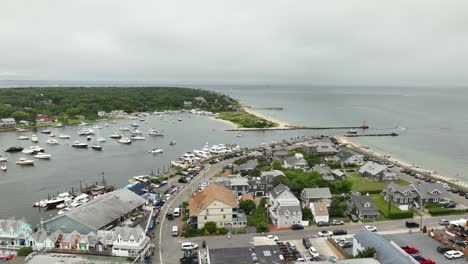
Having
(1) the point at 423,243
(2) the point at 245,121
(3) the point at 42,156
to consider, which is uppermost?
(2) the point at 245,121

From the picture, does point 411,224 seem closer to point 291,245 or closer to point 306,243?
point 306,243

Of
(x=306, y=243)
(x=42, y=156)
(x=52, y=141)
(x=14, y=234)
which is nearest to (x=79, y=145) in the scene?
(x=52, y=141)

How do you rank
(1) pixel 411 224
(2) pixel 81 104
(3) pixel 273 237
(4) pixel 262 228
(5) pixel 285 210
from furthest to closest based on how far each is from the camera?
(2) pixel 81 104, (5) pixel 285 210, (1) pixel 411 224, (4) pixel 262 228, (3) pixel 273 237

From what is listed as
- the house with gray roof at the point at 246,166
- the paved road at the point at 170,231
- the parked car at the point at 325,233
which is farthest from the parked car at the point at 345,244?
the house with gray roof at the point at 246,166

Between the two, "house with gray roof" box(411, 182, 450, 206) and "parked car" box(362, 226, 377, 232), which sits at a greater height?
"house with gray roof" box(411, 182, 450, 206)

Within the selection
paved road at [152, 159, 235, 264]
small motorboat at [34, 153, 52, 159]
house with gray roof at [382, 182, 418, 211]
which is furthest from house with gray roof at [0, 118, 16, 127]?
house with gray roof at [382, 182, 418, 211]

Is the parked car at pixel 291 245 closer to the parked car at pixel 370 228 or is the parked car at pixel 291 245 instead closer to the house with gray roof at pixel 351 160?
the parked car at pixel 370 228

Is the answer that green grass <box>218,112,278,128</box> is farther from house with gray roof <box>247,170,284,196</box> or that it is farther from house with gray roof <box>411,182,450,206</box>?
house with gray roof <box>411,182,450,206</box>
